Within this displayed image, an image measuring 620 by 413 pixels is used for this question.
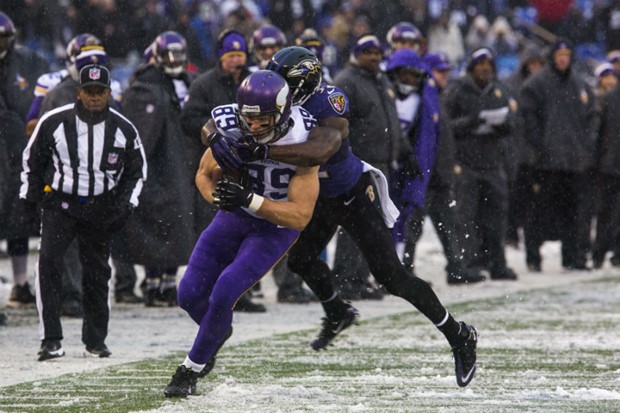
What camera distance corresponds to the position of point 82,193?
29.9 ft

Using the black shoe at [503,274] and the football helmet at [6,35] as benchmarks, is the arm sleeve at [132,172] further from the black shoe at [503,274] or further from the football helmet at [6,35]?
the black shoe at [503,274]

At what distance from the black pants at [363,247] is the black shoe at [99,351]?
4.41 feet

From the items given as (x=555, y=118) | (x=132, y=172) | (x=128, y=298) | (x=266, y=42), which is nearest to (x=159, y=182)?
(x=128, y=298)

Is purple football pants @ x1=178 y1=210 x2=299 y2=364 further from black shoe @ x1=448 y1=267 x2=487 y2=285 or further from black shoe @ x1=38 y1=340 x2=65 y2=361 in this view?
black shoe @ x1=448 y1=267 x2=487 y2=285

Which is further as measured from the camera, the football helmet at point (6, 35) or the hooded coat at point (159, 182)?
the hooded coat at point (159, 182)

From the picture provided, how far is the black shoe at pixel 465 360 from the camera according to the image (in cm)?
779

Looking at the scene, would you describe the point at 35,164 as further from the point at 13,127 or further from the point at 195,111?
the point at 195,111

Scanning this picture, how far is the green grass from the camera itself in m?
7.12

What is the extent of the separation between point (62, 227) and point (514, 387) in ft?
10.0

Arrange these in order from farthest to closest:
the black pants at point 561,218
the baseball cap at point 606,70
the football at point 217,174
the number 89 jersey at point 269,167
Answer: the baseball cap at point 606,70
the black pants at point 561,218
the football at point 217,174
the number 89 jersey at point 269,167

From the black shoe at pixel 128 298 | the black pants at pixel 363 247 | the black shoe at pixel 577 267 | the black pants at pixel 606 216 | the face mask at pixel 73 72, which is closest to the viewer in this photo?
the black pants at pixel 363 247

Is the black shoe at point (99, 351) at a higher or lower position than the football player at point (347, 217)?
lower

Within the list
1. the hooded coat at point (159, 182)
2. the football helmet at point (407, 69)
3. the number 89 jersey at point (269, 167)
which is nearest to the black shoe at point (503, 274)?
the football helmet at point (407, 69)

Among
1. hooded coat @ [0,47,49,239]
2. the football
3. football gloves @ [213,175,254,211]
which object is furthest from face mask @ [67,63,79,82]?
football gloves @ [213,175,254,211]
